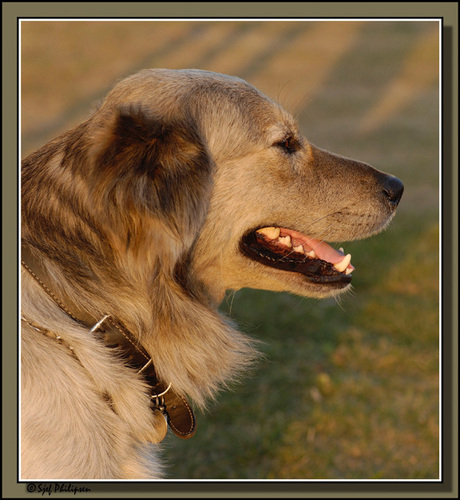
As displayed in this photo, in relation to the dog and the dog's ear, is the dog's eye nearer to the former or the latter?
the dog

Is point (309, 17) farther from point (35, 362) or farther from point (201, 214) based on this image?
point (35, 362)

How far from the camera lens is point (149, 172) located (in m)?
2.43

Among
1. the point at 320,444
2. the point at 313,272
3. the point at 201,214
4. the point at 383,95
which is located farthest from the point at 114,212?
the point at 383,95

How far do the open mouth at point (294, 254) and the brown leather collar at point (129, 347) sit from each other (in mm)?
747

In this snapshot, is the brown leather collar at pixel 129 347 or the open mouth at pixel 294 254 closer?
the brown leather collar at pixel 129 347

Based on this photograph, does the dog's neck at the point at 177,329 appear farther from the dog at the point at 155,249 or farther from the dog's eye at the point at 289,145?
the dog's eye at the point at 289,145

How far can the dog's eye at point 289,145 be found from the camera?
3000mm

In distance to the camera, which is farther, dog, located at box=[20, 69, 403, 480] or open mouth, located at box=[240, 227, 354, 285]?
open mouth, located at box=[240, 227, 354, 285]

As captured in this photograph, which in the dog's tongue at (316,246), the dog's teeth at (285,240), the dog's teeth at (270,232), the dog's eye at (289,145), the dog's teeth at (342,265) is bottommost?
the dog's teeth at (342,265)

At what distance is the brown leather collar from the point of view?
2367 mm

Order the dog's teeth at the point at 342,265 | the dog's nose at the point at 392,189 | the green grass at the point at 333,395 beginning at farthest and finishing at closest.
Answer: the green grass at the point at 333,395, the dog's nose at the point at 392,189, the dog's teeth at the point at 342,265

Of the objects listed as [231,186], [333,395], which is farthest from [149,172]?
[333,395]

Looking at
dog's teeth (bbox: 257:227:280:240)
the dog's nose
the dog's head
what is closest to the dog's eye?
the dog's head

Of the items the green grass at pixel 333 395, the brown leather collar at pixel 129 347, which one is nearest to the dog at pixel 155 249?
the brown leather collar at pixel 129 347
